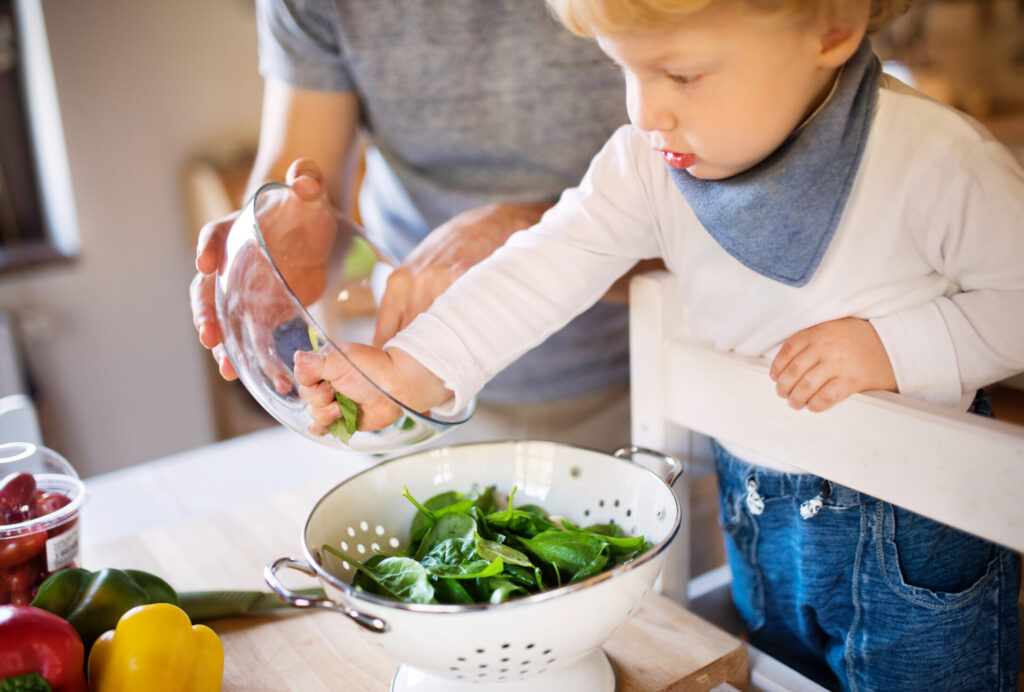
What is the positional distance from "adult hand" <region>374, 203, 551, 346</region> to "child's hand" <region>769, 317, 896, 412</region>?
318mm

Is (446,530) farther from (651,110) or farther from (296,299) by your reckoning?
(651,110)

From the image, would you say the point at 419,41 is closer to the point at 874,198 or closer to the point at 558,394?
the point at 558,394

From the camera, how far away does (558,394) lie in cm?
121

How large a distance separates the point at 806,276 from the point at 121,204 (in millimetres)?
2400

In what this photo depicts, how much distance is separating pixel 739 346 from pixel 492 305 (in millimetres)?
220

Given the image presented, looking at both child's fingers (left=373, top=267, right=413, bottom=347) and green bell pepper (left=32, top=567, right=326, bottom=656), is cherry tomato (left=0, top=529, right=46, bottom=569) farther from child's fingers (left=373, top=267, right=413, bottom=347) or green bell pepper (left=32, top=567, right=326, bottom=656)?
child's fingers (left=373, top=267, right=413, bottom=347)

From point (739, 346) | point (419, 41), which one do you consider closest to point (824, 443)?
point (739, 346)

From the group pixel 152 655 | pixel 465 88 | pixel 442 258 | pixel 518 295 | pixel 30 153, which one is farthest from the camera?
pixel 30 153

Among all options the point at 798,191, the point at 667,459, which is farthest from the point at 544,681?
the point at 798,191

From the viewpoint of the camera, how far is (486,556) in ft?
2.03

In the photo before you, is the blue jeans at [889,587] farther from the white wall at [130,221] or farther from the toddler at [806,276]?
the white wall at [130,221]

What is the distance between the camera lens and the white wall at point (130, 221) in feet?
8.22

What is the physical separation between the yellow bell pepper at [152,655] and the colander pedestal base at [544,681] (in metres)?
0.15

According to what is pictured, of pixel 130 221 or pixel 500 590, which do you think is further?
pixel 130 221
